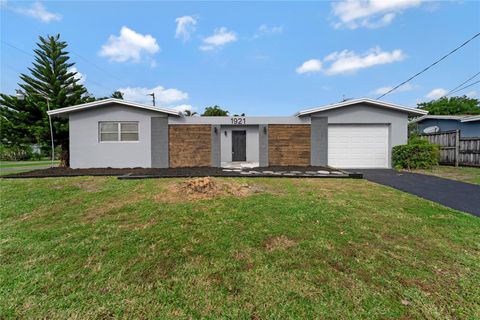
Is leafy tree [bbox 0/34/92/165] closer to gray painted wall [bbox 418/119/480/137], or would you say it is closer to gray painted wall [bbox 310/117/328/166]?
gray painted wall [bbox 310/117/328/166]

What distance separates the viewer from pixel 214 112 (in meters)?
33.4

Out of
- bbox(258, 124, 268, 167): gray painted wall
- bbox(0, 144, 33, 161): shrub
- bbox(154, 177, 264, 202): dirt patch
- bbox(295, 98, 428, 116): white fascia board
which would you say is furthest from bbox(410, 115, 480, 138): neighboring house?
bbox(0, 144, 33, 161): shrub

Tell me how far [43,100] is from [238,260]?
18.8 m

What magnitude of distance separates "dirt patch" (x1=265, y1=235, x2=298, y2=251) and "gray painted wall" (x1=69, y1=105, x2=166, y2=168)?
968 centimetres

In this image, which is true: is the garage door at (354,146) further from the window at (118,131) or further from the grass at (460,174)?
the window at (118,131)

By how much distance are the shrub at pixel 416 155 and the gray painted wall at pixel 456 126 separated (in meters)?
6.61

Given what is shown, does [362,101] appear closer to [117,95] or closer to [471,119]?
[471,119]

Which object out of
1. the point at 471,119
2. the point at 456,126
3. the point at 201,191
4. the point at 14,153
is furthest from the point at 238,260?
the point at 14,153

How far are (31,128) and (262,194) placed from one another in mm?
16016

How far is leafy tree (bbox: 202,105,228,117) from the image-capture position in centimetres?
3341

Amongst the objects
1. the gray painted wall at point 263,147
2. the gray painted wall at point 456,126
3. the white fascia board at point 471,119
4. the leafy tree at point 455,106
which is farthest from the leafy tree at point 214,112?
the leafy tree at point 455,106

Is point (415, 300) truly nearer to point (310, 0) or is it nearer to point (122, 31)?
point (310, 0)

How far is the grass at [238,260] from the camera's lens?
179 cm

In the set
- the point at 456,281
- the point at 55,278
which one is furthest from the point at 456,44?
the point at 55,278
